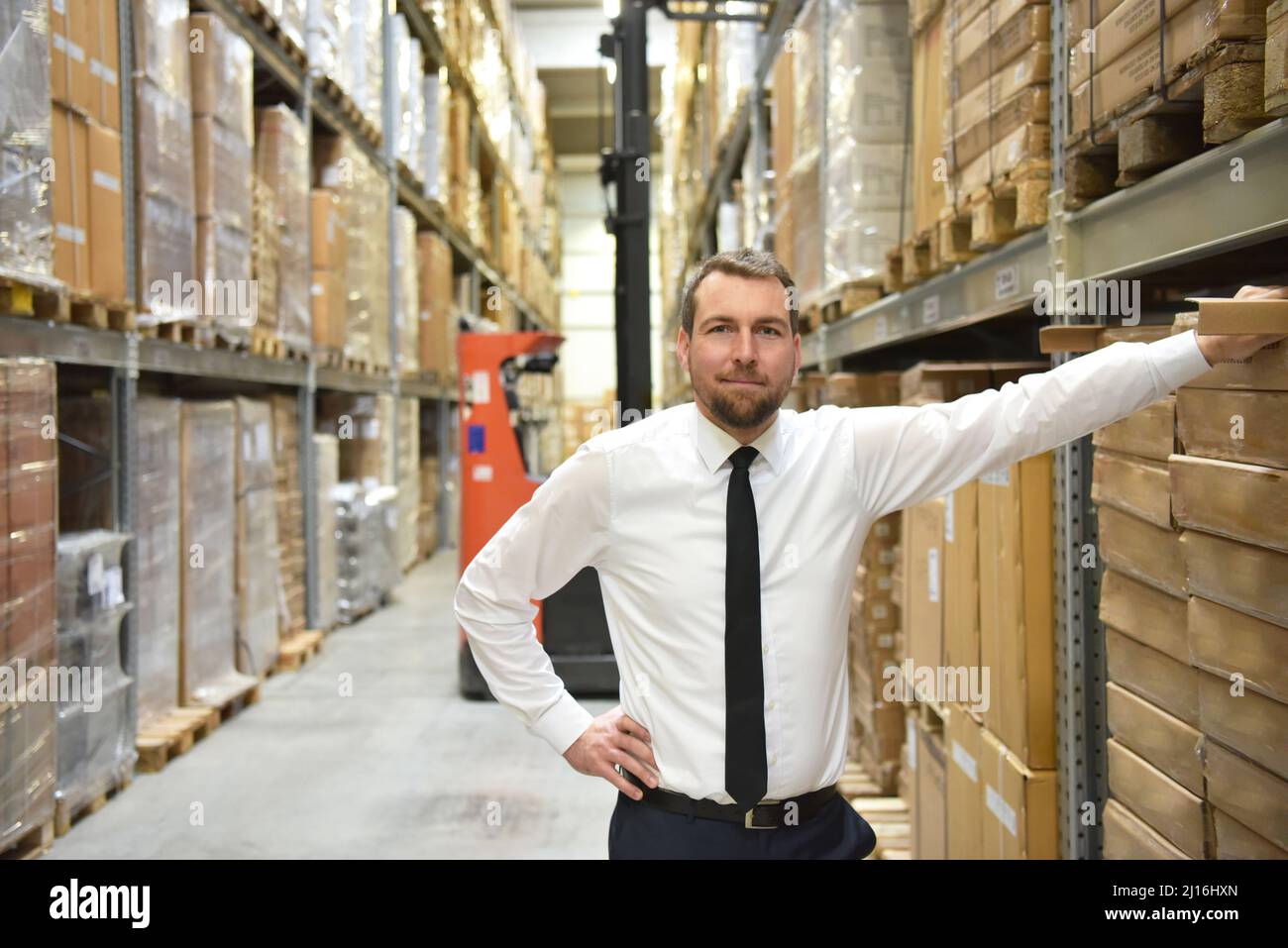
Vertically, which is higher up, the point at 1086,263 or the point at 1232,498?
the point at 1086,263

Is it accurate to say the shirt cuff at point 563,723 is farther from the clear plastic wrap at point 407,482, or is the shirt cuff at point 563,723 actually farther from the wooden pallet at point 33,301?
the clear plastic wrap at point 407,482

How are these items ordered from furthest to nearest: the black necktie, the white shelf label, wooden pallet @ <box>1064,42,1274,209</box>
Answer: the white shelf label → the black necktie → wooden pallet @ <box>1064,42,1274,209</box>

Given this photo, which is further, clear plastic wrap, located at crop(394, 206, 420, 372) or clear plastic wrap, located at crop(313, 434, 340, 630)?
clear plastic wrap, located at crop(394, 206, 420, 372)

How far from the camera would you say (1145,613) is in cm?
213

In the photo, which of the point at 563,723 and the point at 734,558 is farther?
the point at 563,723

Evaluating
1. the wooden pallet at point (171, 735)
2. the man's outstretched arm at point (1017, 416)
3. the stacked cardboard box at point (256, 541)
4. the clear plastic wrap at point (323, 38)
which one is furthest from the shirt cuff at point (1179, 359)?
the clear plastic wrap at point (323, 38)

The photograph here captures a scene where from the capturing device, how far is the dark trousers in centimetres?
193

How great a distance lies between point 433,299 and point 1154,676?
978 cm

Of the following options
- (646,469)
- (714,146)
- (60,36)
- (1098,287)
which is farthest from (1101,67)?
(714,146)

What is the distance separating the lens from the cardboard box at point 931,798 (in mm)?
3256

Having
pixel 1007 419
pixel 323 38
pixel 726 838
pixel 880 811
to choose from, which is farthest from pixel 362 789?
pixel 323 38

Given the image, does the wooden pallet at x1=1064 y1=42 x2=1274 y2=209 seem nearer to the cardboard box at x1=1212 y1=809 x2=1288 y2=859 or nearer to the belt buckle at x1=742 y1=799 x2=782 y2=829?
the cardboard box at x1=1212 y1=809 x2=1288 y2=859

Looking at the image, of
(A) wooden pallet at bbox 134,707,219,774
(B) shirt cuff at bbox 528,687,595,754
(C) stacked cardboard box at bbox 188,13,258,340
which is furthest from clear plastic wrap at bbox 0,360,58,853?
(B) shirt cuff at bbox 528,687,595,754

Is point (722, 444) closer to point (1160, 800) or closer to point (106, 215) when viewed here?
point (1160, 800)
